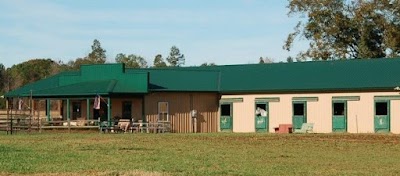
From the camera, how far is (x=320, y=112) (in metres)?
51.2

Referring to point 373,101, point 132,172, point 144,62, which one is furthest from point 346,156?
point 144,62

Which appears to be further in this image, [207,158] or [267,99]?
[267,99]

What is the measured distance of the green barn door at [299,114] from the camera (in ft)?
170

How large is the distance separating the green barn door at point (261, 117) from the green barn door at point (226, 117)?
1950 millimetres

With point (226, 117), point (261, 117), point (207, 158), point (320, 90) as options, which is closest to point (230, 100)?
point (226, 117)

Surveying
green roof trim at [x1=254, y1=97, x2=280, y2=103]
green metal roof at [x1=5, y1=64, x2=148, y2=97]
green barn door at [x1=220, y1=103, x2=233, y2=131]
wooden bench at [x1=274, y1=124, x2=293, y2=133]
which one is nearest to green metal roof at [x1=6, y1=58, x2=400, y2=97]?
green metal roof at [x1=5, y1=64, x2=148, y2=97]

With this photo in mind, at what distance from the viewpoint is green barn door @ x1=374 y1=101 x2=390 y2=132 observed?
4878 cm

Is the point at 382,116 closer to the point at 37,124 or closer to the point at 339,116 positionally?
the point at 339,116

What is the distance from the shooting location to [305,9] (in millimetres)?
70625

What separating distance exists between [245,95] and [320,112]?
530 cm

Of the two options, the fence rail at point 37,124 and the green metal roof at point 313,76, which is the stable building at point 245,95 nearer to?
the green metal roof at point 313,76

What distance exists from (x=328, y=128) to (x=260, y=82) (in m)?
6.22

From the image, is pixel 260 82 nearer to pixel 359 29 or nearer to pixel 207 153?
pixel 359 29

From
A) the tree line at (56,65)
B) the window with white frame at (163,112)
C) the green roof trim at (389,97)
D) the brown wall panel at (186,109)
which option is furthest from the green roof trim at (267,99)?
the tree line at (56,65)
